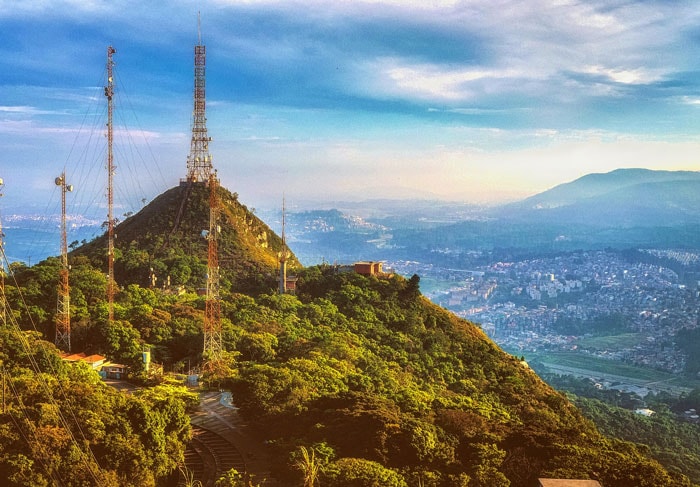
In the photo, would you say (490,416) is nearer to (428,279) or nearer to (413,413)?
(413,413)

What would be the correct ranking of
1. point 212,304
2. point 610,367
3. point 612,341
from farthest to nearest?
1. point 612,341
2. point 610,367
3. point 212,304

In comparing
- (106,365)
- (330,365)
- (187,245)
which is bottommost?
(106,365)

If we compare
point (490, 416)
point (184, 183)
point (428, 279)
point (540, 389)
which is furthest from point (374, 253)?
point (490, 416)

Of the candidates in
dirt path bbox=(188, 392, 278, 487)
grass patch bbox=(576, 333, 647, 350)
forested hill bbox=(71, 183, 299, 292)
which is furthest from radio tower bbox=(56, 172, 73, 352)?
grass patch bbox=(576, 333, 647, 350)

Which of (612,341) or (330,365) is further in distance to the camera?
(612,341)

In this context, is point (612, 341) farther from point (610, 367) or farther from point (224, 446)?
point (224, 446)

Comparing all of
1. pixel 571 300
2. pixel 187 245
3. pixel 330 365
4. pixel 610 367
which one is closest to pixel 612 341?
pixel 610 367

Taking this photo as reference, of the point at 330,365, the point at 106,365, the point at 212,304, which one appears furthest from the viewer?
the point at 212,304
